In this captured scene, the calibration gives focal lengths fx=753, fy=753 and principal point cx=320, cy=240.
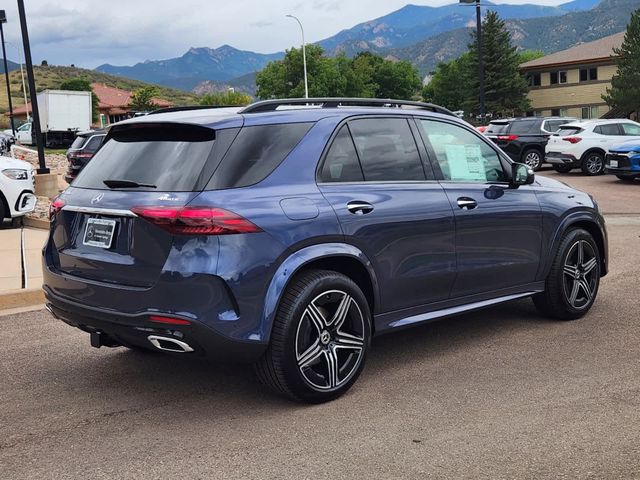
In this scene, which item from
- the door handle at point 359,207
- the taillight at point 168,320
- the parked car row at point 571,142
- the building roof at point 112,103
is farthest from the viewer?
the building roof at point 112,103

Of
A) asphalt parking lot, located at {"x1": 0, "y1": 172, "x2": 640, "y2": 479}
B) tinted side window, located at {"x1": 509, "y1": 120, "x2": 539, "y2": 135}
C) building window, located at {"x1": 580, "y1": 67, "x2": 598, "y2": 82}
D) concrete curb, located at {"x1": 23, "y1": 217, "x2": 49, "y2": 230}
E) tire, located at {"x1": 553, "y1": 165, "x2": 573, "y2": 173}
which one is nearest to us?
asphalt parking lot, located at {"x1": 0, "y1": 172, "x2": 640, "y2": 479}

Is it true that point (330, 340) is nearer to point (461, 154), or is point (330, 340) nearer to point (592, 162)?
point (461, 154)

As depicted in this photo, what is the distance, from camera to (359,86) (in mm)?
96062

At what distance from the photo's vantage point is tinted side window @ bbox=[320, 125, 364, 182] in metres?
4.63

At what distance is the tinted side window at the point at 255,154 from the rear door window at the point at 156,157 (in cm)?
13

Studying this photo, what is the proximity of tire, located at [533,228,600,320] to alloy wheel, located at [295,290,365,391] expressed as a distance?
224 centimetres

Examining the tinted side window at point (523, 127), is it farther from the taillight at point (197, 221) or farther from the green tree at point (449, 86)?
the green tree at point (449, 86)

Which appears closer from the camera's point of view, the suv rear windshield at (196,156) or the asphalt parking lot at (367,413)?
the asphalt parking lot at (367,413)

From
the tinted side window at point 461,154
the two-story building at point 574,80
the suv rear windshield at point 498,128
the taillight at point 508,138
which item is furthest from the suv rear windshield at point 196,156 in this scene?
the two-story building at point 574,80

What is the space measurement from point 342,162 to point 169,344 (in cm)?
157

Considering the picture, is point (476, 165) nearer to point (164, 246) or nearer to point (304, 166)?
point (304, 166)

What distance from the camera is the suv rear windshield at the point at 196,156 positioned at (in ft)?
13.7

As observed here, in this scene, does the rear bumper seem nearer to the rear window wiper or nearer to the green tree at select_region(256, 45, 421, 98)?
the rear window wiper

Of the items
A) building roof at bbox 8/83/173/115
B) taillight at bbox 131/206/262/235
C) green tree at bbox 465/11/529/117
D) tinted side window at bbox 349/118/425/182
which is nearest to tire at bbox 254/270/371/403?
taillight at bbox 131/206/262/235
